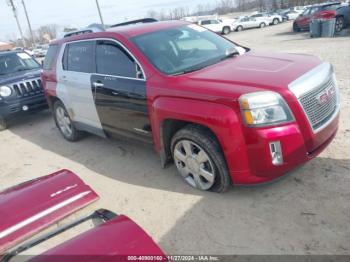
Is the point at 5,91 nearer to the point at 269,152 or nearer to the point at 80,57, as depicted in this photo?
the point at 80,57

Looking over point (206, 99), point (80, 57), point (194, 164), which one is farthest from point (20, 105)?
point (206, 99)

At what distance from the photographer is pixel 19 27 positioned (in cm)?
4556

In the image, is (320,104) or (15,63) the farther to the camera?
(15,63)

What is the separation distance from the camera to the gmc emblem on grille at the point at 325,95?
3.39 metres

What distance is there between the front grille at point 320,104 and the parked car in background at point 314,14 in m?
16.1

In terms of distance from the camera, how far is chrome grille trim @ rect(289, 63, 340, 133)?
3209mm

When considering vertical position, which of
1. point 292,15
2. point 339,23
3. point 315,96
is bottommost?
point 292,15

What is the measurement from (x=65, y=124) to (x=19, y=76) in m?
2.55

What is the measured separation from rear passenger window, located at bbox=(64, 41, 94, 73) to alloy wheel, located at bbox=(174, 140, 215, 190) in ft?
6.34

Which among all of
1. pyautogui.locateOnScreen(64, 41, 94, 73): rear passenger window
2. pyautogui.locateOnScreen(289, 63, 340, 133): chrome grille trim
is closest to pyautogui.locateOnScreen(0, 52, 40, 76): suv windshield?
pyautogui.locateOnScreen(64, 41, 94, 73): rear passenger window

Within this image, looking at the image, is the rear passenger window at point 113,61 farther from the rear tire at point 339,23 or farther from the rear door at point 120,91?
the rear tire at point 339,23

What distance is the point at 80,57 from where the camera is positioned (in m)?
5.17

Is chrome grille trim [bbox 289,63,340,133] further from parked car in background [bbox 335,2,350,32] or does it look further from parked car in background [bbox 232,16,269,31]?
parked car in background [bbox 232,16,269,31]

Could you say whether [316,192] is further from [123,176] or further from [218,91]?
[123,176]
